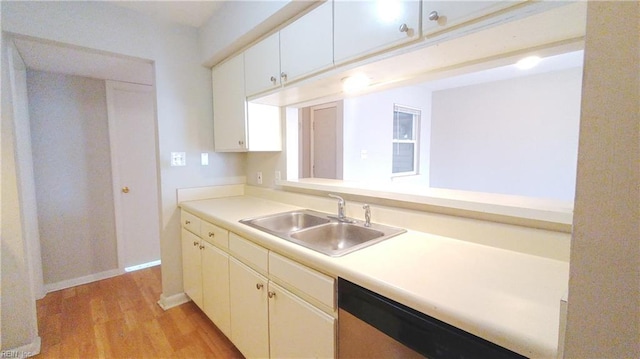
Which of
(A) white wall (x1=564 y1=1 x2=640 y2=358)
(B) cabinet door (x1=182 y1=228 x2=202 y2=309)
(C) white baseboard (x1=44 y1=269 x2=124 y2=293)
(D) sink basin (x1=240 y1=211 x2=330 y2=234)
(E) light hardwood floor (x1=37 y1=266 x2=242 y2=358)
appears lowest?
(E) light hardwood floor (x1=37 y1=266 x2=242 y2=358)

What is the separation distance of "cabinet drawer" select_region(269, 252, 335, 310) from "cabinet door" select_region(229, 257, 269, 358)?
0.15 m

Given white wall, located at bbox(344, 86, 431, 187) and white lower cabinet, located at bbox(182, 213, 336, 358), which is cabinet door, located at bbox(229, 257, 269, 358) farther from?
white wall, located at bbox(344, 86, 431, 187)

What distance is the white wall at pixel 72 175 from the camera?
2506mm

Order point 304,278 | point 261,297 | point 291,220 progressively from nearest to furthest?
point 304,278 < point 261,297 < point 291,220

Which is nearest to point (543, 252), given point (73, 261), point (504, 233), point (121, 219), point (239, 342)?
point (504, 233)

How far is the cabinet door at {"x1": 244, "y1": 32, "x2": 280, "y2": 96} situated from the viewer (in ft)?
5.38

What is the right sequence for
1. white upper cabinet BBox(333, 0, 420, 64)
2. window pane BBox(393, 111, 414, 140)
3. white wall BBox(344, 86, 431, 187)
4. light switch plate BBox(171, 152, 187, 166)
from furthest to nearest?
window pane BBox(393, 111, 414, 140), white wall BBox(344, 86, 431, 187), light switch plate BBox(171, 152, 187, 166), white upper cabinet BBox(333, 0, 420, 64)

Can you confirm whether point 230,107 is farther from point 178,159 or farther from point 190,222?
point 190,222

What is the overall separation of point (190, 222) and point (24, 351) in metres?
1.21

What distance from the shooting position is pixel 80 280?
107 inches

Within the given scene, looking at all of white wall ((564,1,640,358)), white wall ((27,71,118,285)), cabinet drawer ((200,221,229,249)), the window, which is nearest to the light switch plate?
cabinet drawer ((200,221,229,249))

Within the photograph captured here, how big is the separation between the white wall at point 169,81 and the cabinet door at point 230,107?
0.41 ft

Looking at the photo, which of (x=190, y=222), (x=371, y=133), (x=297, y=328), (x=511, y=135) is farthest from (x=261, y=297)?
(x=511, y=135)

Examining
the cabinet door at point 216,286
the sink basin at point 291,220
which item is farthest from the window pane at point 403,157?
the cabinet door at point 216,286
